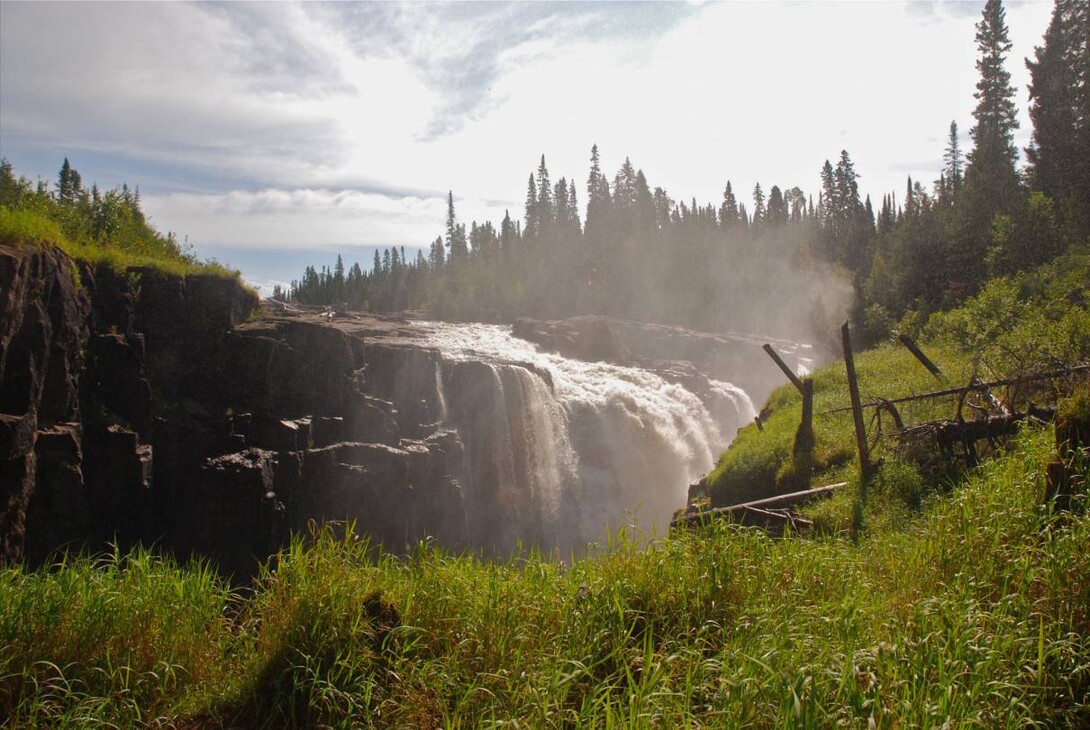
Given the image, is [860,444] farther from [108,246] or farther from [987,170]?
[987,170]

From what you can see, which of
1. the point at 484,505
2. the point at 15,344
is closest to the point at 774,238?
the point at 484,505

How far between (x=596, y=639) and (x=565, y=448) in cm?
2259

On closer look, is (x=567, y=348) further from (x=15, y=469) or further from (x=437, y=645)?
(x=437, y=645)

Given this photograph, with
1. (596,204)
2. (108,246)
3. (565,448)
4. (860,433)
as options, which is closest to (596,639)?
(860,433)

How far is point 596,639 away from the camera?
4383 millimetres

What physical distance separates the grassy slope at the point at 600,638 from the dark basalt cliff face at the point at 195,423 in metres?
9.07

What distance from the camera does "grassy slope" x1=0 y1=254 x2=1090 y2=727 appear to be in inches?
140

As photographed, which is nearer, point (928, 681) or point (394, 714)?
point (928, 681)

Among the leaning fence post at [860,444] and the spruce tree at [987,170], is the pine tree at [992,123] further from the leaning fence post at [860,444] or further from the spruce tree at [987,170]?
the leaning fence post at [860,444]

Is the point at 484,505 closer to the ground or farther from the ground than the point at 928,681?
closer to the ground

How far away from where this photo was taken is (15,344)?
1261cm

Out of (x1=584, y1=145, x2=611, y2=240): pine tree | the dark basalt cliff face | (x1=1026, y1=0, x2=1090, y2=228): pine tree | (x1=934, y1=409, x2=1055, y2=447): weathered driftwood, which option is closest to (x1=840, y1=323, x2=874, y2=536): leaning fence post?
(x1=934, y1=409, x2=1055, y2=447): weathered driftwood

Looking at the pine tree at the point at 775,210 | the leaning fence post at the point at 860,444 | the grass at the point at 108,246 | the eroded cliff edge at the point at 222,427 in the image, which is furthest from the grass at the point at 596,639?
the pine tree at the point at 775,210

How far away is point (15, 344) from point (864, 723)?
1580cm
